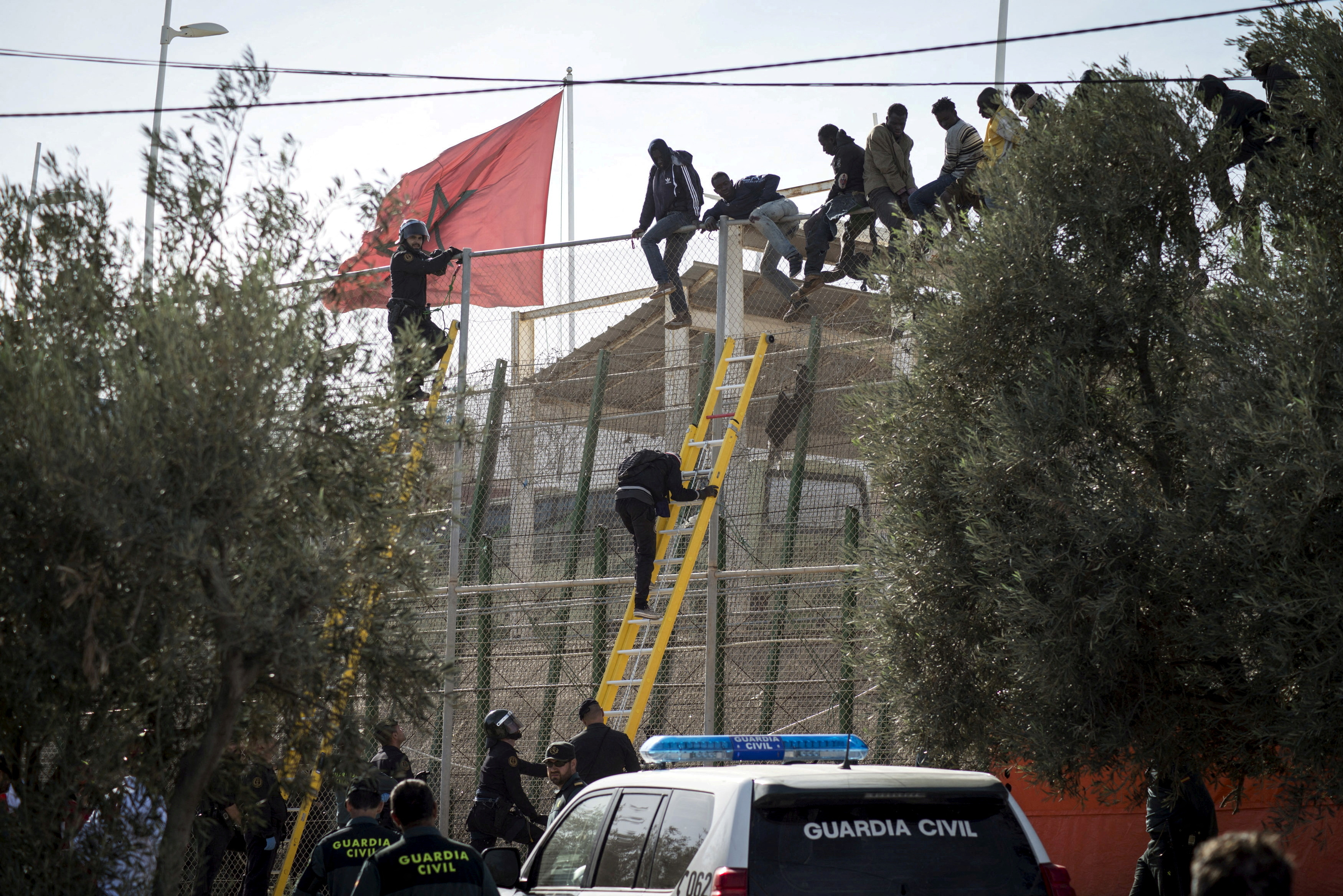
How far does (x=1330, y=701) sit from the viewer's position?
6.19 m

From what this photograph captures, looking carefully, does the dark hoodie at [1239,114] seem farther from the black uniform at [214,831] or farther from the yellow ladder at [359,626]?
the black uniform at [214,831]

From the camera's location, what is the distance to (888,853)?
15.4 feet

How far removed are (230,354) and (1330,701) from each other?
5.17 m

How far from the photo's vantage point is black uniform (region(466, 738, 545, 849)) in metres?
9.45

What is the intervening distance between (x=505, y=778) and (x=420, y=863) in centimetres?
425

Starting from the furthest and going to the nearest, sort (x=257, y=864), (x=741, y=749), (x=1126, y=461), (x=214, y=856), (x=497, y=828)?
(x=257, y=864) < (x=214, y=856) < (x=497, y=828) < (x=1126, y=461) < (x=741, y=749)

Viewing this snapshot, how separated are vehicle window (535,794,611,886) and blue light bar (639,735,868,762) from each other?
20.3 inches

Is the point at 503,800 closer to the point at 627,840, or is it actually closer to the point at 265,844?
the point at 265,844

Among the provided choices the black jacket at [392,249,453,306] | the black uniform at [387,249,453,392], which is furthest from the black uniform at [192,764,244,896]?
the black jacket at [392,249,453,306]

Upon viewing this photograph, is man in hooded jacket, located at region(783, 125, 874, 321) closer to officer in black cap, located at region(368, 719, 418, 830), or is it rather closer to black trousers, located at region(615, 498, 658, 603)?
black trousers, located at region(615, 498, 658, 603)

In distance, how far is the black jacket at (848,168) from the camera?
12.7 m

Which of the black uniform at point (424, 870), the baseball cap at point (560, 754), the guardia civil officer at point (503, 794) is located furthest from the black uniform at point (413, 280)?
the black uniform at point (424, 870)

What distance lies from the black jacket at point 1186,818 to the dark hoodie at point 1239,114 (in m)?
4.02

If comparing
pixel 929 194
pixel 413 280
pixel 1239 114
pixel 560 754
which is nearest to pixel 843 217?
pixel 929 194
